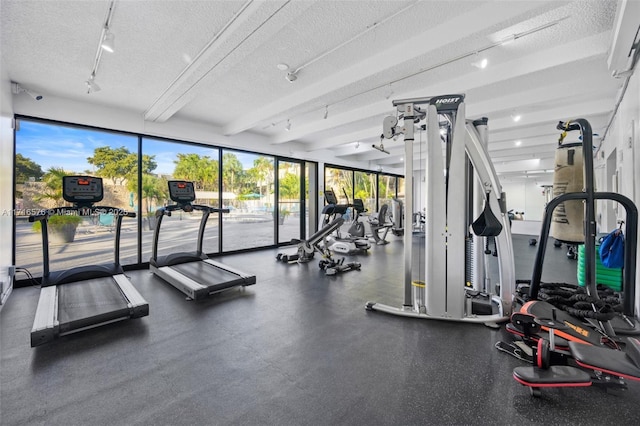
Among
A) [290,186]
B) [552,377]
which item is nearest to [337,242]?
[290,186]

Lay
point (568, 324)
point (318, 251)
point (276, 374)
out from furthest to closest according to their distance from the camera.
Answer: point (318, 251) < point (568, 324) < point (276, 374)

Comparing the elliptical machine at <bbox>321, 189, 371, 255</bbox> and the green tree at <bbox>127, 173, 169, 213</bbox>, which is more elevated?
the green tree at <bbox>127, 173, 169, 213</bbox>

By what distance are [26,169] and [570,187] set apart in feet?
23.8

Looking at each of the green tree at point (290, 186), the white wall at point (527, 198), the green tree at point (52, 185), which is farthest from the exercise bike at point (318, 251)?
the white wall at point (527, 198)

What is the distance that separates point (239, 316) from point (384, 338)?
1.57m

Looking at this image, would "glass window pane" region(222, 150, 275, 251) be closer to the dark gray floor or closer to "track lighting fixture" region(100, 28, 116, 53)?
the dark gray floor

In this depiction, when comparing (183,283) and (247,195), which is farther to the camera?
(247,195)

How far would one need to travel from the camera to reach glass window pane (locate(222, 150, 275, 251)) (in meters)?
6.78

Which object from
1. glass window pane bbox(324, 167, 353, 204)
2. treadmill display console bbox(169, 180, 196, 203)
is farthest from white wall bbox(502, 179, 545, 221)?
treadmill display console bbox(169, 180, 196, 203)

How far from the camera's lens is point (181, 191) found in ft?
15.4

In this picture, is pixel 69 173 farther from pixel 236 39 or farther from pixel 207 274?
pixel 236 39

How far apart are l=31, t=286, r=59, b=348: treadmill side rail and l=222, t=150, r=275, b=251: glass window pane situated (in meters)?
3.77

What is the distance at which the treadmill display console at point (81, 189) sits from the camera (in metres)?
3.62

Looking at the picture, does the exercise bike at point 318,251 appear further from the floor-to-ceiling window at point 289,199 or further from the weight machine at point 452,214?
the weight machine at point 452,214
